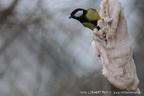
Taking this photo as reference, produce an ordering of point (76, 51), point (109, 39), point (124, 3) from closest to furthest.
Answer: point (109, 39), point (124, 3), point (76, 51)

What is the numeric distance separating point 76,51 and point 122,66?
61 centimetres

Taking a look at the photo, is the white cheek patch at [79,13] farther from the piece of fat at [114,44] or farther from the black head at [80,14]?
the piece of fat at [114,44]

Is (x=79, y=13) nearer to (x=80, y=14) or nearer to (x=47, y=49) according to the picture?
(x=80, y=14)

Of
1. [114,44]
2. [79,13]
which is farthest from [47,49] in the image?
[114,44]

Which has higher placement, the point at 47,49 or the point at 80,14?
the point at 80,14

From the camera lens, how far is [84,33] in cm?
161

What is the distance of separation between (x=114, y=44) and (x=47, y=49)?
0.70m

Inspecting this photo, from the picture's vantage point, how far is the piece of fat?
104 cm

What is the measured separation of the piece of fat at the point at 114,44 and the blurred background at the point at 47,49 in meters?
0.49

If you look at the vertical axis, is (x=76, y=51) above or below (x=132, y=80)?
below

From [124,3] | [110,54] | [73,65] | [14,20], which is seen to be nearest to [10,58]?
[14,20]

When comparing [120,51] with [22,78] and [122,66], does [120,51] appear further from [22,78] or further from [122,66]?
[22,78]

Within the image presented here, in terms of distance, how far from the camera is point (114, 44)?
3.49ft

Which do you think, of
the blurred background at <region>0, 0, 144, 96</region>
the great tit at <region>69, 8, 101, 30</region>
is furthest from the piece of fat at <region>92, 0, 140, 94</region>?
the blurred background at <region>0, 0, 144, 96</region>
